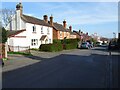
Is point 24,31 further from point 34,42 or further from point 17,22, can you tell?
point 34,42

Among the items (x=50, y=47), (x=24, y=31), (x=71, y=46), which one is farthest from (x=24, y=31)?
(x=71, y=46)

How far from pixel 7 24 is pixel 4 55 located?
23.6 meters

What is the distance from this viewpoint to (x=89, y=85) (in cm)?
1016

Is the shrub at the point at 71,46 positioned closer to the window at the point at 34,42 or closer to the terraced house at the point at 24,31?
the terraced house at the point at 24,31

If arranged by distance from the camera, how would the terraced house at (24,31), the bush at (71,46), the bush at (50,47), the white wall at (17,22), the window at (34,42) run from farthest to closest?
1. the bush at (71,46)
2. the window at (34,42)
3. the white wall at (17,22)
4. the terraced house at (24,31)
5. the bush at (50,47)

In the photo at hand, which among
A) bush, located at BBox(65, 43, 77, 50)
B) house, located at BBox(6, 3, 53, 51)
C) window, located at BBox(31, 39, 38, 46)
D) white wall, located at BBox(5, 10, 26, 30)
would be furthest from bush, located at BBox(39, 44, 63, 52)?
bush, located at BBox(65, 43, 77, 50)

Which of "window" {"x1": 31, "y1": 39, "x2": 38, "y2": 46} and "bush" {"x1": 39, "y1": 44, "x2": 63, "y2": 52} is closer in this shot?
"bush" {"x1": 39, "y1": 44, "x2": 63, "y2": 52}

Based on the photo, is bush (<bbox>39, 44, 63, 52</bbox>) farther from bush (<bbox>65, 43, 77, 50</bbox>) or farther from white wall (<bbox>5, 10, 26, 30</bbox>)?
bush (<bbox>65, 43, 77, 50</bbox>)

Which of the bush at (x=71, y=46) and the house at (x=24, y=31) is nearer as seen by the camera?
the house at (x=24, y=31)

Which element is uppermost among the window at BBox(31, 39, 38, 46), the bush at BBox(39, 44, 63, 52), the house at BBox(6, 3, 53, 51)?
the house at BBox(6, 3, 53, 51)

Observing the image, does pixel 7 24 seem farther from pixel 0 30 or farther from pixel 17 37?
pixel 0 30

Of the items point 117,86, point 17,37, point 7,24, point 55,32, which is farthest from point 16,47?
point 117,86

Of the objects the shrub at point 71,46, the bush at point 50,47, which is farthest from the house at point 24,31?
the shrub at point 71,46

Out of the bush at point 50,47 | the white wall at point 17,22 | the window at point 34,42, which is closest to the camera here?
the bush at point 50,47
